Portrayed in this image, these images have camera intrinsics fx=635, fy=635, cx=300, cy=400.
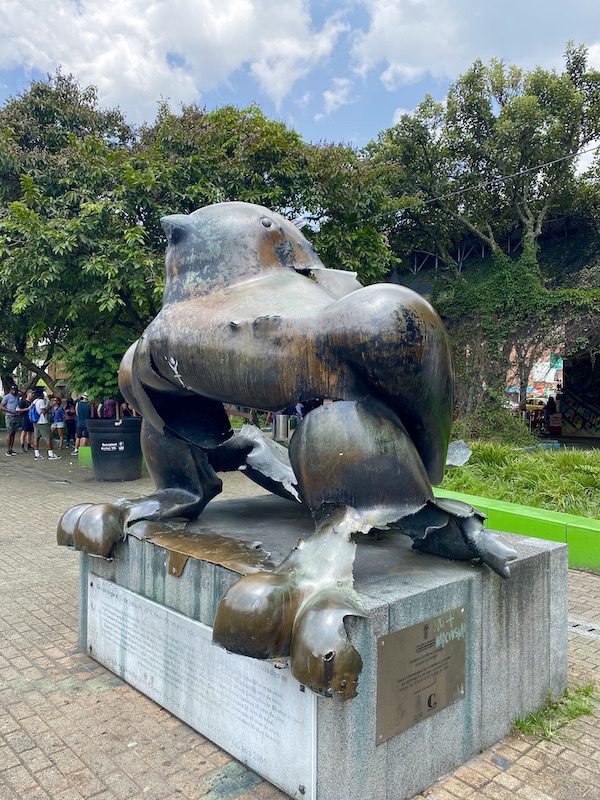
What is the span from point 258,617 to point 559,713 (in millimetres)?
2014

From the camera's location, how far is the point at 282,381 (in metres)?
2.60

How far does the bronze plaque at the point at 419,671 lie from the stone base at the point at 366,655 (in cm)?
3

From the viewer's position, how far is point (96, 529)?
3264 mm

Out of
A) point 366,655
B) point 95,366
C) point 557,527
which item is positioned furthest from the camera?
point 95,366

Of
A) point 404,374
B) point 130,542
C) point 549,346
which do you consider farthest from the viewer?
point 549,346

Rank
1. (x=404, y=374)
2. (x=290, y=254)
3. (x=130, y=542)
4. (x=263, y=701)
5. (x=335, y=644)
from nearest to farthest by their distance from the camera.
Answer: (x=335, y=644) < (x=404, y=374) < (x=263, y=701) < (x=290, y=254) < (x=130, y=542)

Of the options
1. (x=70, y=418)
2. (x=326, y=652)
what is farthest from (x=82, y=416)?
(x=326, y=652)

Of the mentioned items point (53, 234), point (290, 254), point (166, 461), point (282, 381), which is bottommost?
point (166, 461)

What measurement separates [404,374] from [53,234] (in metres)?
8.21

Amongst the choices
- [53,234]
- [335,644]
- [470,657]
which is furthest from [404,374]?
[53,234]

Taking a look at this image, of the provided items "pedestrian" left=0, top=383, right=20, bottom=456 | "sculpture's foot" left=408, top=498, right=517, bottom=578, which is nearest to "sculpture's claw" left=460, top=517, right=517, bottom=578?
"sculpture's foot" left=408, top=498, right=517, bottom=578

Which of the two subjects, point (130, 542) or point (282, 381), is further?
point (130, 542)

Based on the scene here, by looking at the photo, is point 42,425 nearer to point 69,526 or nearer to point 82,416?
point 82,416

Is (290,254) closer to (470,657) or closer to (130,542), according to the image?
(130,542)
